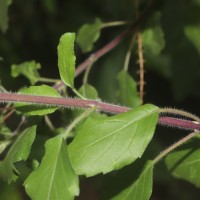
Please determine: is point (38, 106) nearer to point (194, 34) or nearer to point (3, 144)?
point (3, 144)

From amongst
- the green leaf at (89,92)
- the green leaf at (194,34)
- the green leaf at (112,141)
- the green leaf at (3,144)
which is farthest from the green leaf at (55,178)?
the green leaf at (194,34)

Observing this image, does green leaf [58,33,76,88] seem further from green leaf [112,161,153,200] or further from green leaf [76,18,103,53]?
green leaf [76,18,103,53]

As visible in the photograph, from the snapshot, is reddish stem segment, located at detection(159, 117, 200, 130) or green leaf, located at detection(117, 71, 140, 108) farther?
green leaf, located at detection(117, 71, 140, 108)

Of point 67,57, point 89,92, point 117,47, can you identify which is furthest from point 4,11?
A: point 117,47

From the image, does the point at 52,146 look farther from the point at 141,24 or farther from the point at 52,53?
the point at 52,53

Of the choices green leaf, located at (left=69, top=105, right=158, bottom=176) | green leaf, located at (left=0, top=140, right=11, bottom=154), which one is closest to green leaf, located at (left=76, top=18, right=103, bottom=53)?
green leaf, located at (left=0, top=140, right=11, bottom=154)

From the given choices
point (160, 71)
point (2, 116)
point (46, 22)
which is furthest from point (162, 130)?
point (2, 116)
